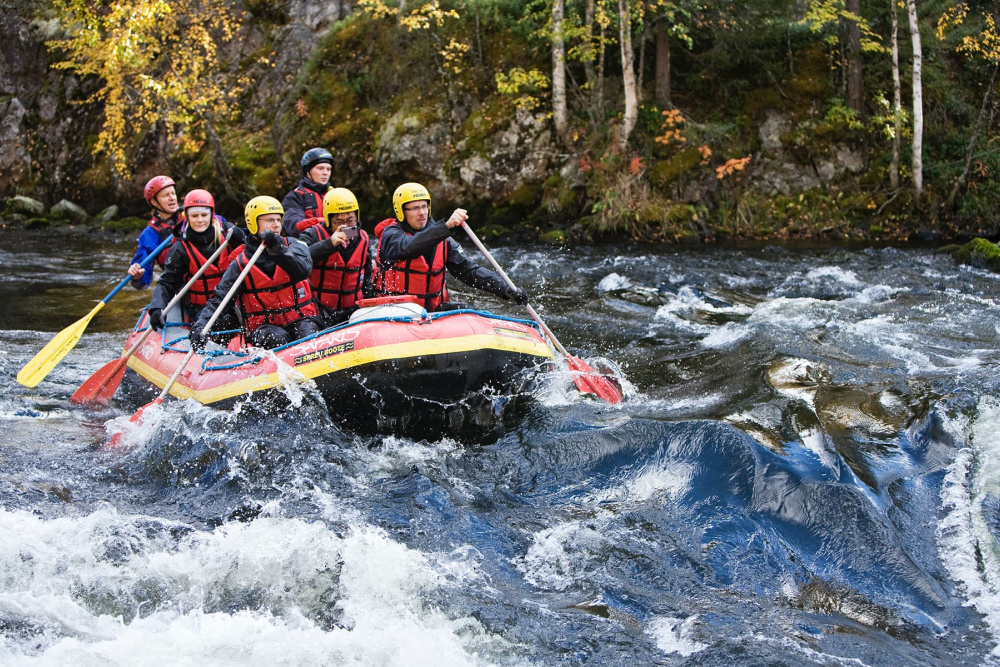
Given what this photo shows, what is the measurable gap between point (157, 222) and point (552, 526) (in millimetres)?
5304

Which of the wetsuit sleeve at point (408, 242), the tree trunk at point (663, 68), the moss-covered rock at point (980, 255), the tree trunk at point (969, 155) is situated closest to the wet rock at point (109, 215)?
the tree trunk at point (663, 68)

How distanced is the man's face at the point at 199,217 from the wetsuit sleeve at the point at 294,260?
0.95 metres

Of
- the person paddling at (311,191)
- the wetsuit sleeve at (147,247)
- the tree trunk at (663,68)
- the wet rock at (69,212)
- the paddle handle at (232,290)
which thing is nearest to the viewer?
the paddle handle at (232,290)

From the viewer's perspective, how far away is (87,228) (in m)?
18.9

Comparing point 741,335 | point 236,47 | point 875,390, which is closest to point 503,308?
point 741,335

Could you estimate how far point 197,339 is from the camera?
653cm

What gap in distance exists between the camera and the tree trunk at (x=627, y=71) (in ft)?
47.0

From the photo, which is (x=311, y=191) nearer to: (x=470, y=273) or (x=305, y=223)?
(x=305, y=223)

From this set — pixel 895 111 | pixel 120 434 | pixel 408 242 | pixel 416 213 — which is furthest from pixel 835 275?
pixel 120 434

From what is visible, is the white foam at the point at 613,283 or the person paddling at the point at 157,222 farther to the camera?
the white foam at the point at 613,283

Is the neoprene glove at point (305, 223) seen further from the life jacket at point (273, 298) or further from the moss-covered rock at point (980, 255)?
the moss-covered rock at point (980, 255)

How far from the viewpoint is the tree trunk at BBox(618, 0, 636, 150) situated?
1432 cm

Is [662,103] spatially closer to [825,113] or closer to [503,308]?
[825,113]

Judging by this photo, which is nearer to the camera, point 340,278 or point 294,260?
point 294,260
